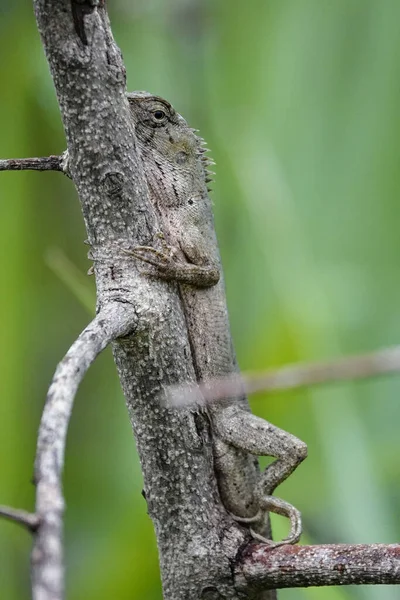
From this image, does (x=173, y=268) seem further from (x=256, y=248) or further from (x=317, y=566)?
(x=256, y=248)

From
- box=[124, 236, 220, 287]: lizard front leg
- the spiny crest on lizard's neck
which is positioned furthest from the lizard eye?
box=[124, 236, 220, 287]: lizard front leg

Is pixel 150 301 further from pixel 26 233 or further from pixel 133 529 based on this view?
pixel 26 233

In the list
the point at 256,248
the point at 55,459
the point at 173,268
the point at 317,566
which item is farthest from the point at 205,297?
the point at 55,459

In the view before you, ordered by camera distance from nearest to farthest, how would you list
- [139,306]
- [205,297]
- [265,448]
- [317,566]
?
[317,566] < [139,306] < [265,448] < [205,297]

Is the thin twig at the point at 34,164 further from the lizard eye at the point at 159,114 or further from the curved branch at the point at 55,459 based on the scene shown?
the lizard eye at the point at 159,114

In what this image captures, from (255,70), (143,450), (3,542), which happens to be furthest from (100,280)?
(255,70)

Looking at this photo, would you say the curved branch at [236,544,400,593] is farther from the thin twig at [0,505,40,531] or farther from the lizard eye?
the lizard eye

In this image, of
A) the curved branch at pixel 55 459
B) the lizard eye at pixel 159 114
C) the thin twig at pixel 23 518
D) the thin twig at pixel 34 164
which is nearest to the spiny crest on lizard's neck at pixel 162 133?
the lizard eye at pixel 159 114
